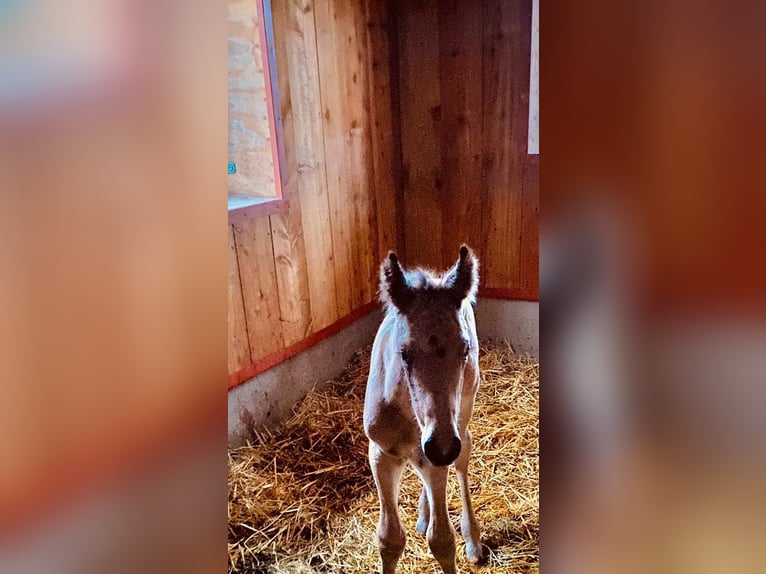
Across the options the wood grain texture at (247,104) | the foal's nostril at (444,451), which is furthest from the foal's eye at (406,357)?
the wood grain texture at (247,104)

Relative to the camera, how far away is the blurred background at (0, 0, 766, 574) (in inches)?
15.0

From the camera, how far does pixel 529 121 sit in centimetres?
77

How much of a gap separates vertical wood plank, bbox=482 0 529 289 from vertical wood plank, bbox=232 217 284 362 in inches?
15.2

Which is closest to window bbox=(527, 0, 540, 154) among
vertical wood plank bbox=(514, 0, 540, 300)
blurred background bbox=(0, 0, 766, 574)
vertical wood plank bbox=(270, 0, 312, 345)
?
vertical wood plank bbox=(514, 0, 540, 300)

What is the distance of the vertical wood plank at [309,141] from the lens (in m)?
0.81

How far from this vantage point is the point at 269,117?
826 millimetres

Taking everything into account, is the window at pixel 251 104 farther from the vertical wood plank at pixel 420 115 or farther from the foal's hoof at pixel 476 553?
the foal's hoof at pixel 476 553

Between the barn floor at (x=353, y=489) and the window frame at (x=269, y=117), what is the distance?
288 mm
